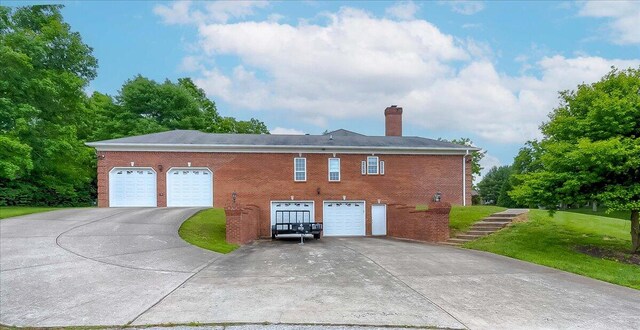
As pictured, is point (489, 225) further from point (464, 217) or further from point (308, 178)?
point (308, 178)

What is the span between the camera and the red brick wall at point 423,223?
49.9 ft

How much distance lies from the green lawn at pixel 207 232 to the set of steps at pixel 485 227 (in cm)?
912

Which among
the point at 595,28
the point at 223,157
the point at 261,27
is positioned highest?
the point at 261,27

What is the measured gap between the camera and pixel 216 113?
47062 mm

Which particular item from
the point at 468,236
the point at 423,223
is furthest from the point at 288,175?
the point at 468,236

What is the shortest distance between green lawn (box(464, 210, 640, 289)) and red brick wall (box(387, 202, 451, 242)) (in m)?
1.55

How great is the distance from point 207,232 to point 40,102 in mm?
16767

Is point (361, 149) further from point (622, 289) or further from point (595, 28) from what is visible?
point (622, 289)

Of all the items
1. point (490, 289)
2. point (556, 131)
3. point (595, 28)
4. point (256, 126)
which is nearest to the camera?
point (490, 289)

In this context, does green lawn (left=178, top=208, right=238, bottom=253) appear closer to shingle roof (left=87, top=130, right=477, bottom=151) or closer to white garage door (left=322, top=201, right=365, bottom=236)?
shingle roof (left=87, top=130, right=477, bottom=151)

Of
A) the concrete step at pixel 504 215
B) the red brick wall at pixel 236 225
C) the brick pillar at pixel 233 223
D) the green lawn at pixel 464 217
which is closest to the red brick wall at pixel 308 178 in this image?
the green lawn at pixel 464 217

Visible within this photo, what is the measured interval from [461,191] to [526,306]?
17.9m

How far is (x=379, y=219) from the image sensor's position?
2200 centimetres

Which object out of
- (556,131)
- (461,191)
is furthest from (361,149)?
(556,131)
